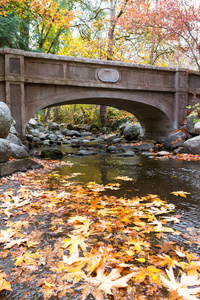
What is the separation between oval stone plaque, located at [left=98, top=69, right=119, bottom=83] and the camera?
978 centimetres

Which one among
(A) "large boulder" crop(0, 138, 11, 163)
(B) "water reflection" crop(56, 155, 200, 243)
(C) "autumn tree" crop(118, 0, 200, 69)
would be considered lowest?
(B) "water reflection" crop(56, 155, 200, 243)

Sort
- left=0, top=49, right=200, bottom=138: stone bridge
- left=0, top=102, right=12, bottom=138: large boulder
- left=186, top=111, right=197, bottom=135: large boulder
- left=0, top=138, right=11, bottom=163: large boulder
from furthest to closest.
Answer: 1. left=186, top=111, right=197, bottom=135: large boulder
2. left=0, top=49, right=200, bottom=138: stone bridge
3. left=0, top=102, right=12, bottom=138: large boulder
4. left=0, top=138, right=11, bottom=163: large boulder

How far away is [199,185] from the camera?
157 inches

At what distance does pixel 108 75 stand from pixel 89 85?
1.02 metres

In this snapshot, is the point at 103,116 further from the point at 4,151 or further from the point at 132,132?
the point at 4,151

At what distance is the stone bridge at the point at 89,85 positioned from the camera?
28.0 ft

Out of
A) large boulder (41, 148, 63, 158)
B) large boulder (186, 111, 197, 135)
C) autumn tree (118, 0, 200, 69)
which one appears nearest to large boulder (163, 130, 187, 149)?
large boulder (186, 111, 197, 135)

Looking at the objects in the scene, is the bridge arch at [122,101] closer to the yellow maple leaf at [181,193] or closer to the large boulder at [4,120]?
the large boulder at [4,120]

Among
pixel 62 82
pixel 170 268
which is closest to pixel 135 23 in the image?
pixel 62 82

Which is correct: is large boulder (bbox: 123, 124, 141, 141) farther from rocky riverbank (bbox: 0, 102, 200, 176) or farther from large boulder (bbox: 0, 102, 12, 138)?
large boulder (bbox: 0, 102, 12, 138)

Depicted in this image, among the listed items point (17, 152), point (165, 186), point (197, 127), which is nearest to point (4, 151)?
point (17, 152)

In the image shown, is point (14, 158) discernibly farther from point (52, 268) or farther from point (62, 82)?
point (62, 82)

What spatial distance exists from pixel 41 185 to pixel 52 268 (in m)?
2.36

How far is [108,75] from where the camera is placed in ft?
32.4
